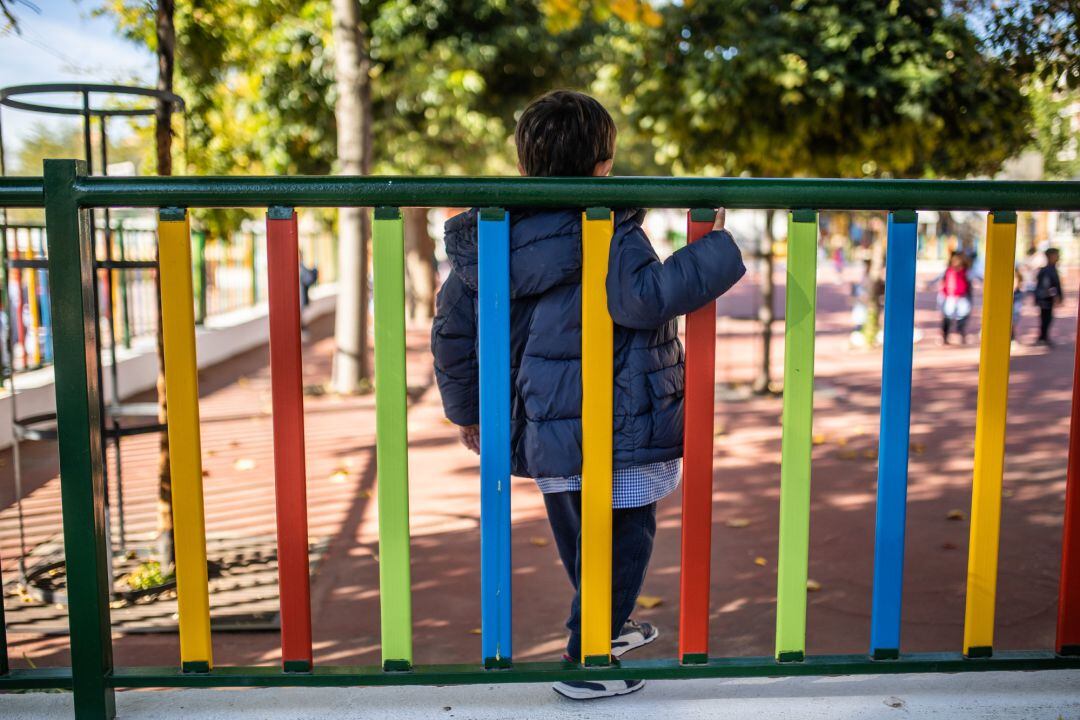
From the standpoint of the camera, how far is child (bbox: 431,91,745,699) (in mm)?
2189

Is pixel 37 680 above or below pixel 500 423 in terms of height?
below

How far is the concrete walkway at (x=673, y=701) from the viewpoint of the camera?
7.41 ft

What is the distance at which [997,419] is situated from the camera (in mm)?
2240

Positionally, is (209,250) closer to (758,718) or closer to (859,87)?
(859,87)

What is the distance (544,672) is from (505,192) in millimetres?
1070

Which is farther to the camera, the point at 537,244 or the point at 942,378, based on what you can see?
the point at 942,378

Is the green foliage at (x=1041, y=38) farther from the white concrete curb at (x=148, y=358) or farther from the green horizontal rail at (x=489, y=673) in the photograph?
the white concrete curb at (x=148, y=358)

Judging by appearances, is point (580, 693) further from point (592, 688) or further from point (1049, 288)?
point (1049, 288)

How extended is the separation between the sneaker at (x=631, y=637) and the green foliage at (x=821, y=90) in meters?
6.06

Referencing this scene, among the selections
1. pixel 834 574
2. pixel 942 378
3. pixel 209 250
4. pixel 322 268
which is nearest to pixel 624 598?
pixel 834 574

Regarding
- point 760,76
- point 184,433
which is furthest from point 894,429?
point 760,76

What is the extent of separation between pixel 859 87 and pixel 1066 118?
1.84m

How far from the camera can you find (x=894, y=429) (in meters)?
2.24

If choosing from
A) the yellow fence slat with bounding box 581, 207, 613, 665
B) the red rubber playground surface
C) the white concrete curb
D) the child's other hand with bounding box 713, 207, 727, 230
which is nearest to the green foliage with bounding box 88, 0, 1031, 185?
the white concrete curb
